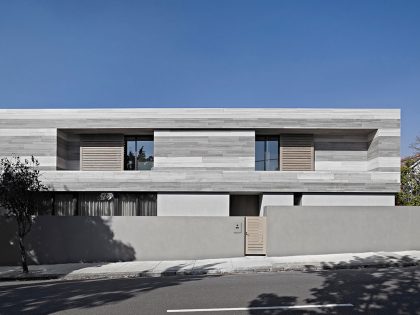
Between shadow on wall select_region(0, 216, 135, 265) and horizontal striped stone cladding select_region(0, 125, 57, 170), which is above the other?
horizontal striped stone cladding select_region(0, 125, 57, 170)

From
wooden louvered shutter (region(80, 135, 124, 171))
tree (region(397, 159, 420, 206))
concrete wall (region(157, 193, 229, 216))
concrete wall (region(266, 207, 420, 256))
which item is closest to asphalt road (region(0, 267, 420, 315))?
concrete wall (region(266, 207, 420, 256))

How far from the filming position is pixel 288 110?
18.5 meters

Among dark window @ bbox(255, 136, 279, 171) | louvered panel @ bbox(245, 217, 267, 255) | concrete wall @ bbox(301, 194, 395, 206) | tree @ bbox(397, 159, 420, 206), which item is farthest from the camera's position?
tree @ bbox(397, 159, 420, 206)

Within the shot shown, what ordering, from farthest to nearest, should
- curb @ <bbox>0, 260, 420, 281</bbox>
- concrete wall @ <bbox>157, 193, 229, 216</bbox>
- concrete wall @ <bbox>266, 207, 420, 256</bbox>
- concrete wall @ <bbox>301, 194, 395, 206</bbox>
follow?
concrete wall @ <bbox>301, 194, 395, 206</bbox> → concrete wall @ <bbox>157, 193, 229, 216</bbox> → concrete wall @ <bbox>266, 207, 420, 256</bbox> → curb @ <bbox>0, 260, 420, 281</bbox>

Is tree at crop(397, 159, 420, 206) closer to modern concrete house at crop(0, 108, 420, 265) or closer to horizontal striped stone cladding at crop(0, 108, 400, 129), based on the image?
modern concrete house at crop(0, 108, 420, 265)

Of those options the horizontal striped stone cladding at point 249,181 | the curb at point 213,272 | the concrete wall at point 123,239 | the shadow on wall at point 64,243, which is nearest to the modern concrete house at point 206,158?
the horizontal striped stone cladding at point 249,181

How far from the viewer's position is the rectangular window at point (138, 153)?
19375 mm

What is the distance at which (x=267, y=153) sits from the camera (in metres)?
19.3

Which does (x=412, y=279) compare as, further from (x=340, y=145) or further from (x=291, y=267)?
(x=340, y=145)

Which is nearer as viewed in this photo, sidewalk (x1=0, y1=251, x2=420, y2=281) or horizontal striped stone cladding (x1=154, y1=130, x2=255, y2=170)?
sidewalk (x1=0, y1=251, x2=420, y2=281)

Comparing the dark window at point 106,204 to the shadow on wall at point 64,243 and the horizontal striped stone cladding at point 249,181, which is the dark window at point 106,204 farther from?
the shadow on wall at point 64,243

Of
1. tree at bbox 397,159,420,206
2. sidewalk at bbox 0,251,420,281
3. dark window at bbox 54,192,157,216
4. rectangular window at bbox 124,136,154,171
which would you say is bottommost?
sidewalk at bbox 0,251,420,281

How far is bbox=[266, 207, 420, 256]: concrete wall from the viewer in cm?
1526

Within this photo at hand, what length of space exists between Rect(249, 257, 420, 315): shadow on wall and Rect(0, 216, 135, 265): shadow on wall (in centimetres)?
873
